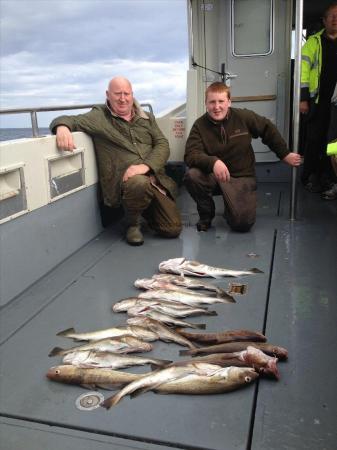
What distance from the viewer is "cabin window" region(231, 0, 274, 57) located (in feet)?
18.5

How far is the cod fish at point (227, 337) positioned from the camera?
7.68 ft

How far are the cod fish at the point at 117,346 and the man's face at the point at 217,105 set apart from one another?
2492 millimetres

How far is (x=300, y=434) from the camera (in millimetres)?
1739

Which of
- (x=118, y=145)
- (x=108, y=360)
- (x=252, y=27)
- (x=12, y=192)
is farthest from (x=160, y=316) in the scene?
(x=252, y=27)

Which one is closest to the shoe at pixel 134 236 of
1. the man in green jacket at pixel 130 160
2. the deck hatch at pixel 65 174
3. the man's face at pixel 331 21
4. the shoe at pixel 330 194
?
the man in green jacket at pixel 130 160

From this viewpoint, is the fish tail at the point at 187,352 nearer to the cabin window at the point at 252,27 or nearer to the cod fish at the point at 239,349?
the cod fish at the point at 239,349

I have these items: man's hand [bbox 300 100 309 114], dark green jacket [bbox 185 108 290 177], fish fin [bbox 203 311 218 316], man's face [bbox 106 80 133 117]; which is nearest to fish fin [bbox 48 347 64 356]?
fish fin [bbox 203 311 218 316]

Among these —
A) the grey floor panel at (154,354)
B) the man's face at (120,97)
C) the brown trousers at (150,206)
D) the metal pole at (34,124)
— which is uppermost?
the man's face at (120,97)

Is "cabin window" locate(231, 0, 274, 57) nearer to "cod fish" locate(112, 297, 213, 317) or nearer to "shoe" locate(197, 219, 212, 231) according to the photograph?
"shoe" locate(197, 219, 212, 231)

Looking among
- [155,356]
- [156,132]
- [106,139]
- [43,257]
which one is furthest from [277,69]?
[155,356]

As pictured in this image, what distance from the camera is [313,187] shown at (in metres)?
5.59

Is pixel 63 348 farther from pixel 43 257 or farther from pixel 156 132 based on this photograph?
pixel 156 132

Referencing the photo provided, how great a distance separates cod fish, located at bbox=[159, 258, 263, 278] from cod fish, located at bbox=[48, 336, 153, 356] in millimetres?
983

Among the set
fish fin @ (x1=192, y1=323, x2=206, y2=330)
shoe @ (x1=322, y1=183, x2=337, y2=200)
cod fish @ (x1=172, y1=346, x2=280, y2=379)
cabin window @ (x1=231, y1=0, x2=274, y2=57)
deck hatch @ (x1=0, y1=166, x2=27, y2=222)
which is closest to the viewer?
cod fish @ (x1=172, y1=346, x2=280, y2=379)
